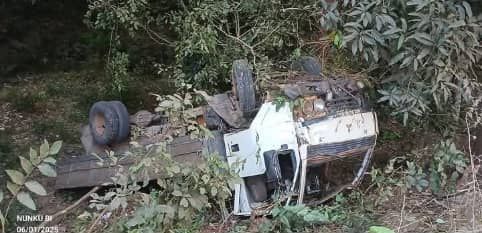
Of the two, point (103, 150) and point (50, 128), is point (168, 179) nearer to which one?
point (103, 150)

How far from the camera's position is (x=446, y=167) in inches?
191

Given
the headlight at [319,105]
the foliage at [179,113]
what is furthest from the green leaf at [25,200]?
the headlight at [319,105]

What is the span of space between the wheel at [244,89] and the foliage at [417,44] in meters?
0.89

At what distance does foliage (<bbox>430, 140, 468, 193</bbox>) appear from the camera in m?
4.75

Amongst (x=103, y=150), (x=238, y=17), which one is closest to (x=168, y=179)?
(x=103, y=150)

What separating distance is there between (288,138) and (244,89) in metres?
0.68

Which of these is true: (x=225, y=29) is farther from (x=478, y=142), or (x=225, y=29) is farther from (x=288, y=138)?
(x=478, y=142)

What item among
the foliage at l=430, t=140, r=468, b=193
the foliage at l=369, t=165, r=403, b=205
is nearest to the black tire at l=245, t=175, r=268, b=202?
the foliage at l=369, t=165, r=403, b=205

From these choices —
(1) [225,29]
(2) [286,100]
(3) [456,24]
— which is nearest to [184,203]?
(2) [286,100]

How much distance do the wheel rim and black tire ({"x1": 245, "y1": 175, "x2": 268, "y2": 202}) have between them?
1.83 metres

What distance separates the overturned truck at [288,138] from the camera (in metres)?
4.70

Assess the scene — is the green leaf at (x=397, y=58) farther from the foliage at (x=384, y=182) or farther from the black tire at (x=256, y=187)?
the black tire at (x=256, y=187)

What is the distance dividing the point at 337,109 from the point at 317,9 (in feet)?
5.28

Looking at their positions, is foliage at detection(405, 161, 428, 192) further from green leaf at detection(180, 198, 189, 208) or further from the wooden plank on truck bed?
green leaf at detection(180, 198, 189, 208)
